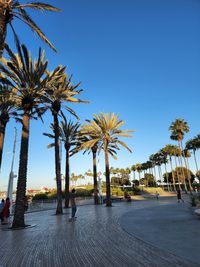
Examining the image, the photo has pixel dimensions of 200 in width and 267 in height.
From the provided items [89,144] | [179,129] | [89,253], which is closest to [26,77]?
[89,253]

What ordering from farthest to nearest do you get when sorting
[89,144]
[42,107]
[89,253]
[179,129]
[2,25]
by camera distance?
[179,129] → [89,144] → [42,107] → [2,25] → [89,253]

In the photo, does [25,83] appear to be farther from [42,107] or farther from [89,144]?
[89,144]

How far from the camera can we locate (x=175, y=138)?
6431cm

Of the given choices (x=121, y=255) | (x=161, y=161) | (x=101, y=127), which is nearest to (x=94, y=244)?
(x=121, y=255)

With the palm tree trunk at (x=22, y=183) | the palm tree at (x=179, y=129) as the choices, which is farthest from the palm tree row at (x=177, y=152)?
the palm tree trunk at (x=22, y=183)

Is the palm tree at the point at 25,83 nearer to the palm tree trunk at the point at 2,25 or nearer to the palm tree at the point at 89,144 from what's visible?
the palm tree trunk at the point at 2,25

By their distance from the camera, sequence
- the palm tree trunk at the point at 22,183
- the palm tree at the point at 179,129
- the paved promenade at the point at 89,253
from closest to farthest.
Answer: the paved promenade at the point at 89,253, the palm tree trunk at the point at 22,183, the palm tree at the point at 179,129

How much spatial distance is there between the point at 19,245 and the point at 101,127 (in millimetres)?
22672

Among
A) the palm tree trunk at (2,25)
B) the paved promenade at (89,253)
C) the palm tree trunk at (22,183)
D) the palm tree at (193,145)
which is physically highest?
the palm tree at (193,145)

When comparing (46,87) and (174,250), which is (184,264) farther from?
(46,87)

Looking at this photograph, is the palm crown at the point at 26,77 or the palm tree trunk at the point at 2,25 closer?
the palm tree trunk at the point at 2,25

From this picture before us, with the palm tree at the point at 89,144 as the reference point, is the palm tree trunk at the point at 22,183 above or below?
below

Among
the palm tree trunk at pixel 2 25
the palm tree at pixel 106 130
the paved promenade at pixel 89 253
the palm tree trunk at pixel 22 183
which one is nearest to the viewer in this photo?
the paved promenade at pixel 89 253

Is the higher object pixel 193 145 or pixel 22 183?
pixel 193 145
